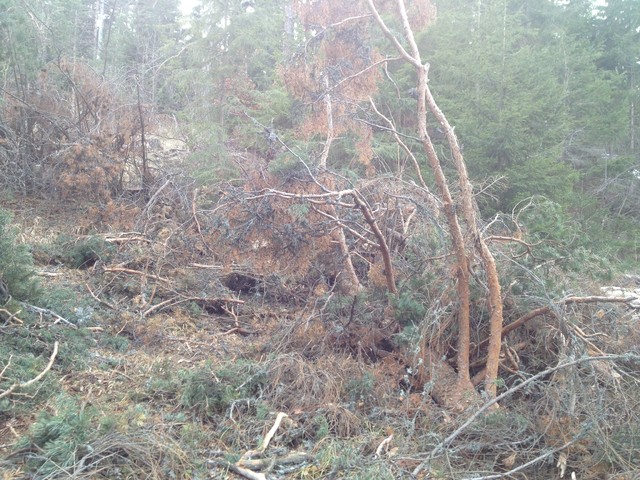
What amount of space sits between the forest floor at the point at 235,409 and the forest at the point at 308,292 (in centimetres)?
2

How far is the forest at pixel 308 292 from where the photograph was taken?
4344 mm

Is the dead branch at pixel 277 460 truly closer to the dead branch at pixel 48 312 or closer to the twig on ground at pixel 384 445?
the twig on ground at pixel 384 445

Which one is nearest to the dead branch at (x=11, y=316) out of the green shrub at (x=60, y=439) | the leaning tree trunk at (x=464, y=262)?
the green shrub at (x=60, y=439)

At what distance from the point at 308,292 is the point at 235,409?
10.8 feet

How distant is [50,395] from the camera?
477 cm

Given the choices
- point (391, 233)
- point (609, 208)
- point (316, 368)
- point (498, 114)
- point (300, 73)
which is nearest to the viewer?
point (316, 368)

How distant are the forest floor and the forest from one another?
25mm

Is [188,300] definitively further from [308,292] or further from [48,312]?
[48,312]

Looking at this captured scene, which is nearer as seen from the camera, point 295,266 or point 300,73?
point 295,266

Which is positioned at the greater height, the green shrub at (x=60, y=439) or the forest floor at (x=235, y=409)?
the green shrub at (x=60, y=439)

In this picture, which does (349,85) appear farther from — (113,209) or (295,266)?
(113,209)

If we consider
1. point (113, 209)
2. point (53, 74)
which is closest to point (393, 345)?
point (113, 209)

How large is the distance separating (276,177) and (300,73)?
1438mm

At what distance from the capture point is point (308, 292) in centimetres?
808
